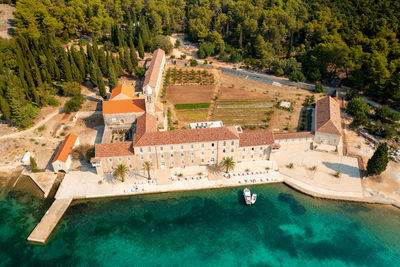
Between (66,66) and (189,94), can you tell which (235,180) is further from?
(66,66)

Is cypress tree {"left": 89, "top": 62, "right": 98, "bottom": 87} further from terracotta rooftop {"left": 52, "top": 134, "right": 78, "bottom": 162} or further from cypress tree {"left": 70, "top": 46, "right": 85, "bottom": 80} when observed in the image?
terracotta rooftop {"left": 52, "top": 134, "right": 78, "bottom": 162}

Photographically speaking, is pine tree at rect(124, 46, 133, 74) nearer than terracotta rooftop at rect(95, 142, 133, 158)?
No

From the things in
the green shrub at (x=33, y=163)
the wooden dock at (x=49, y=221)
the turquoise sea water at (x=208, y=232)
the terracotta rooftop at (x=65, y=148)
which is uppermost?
the terracotta rooftop at (x=65, y=148)

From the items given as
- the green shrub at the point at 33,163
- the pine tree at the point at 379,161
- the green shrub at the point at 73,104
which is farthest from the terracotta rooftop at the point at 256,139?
the green shrub at the point at 73,104

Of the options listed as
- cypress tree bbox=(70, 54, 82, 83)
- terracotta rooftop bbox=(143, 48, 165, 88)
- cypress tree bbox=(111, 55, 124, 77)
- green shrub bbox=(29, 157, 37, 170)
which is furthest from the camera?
cypress tree bbox=(111, 55, 124, 77)

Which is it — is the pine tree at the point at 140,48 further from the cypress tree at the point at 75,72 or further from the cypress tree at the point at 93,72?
the cypress tree at the point at 75,72

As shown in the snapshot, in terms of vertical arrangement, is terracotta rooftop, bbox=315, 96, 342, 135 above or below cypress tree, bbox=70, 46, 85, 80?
below

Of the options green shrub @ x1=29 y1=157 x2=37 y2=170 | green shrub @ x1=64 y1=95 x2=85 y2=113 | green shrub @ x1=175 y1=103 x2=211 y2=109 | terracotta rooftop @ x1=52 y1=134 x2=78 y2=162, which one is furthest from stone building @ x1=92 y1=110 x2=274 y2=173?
green shrub @ x1=64 y1=95 x2=85 y2=113
